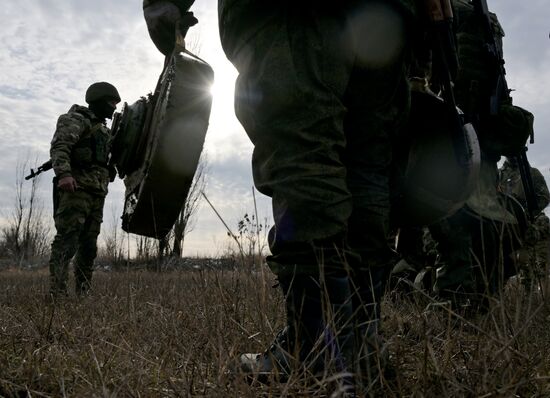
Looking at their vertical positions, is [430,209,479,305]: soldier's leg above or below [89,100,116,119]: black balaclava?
below

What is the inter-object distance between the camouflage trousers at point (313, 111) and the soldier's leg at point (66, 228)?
385cm

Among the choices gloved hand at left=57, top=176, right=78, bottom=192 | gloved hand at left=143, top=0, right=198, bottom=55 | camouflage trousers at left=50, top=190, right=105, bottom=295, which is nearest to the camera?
gloved hand at left=143, top=0, right=198, bottom=55

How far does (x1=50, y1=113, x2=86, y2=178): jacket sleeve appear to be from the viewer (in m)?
4.50

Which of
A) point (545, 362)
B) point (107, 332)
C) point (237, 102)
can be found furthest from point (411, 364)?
point (107, 332)

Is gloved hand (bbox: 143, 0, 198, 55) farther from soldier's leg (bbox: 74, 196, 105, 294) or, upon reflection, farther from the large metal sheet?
soldier's leg (bbox: 74, 196, 105, 294)

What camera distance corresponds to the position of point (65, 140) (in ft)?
15.2

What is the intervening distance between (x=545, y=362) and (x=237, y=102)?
861mm

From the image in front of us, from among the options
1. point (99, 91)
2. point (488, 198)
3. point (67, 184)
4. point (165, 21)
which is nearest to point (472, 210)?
point (488, 198)

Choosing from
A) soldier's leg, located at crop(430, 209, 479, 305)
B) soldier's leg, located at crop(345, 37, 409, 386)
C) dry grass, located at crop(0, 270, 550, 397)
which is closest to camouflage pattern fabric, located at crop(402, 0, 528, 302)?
soldier's leg, located at crop(430, 209, 479, 305)

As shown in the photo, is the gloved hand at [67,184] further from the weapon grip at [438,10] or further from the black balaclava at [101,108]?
the weapon grip at [438,10]

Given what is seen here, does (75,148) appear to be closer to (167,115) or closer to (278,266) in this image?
(167,115)

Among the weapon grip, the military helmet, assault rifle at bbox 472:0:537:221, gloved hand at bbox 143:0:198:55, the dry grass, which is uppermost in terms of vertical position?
the military helmet

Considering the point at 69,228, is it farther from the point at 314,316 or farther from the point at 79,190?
the point at 314,316

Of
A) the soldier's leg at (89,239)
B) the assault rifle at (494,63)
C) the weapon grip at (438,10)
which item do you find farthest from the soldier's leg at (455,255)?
the soldier's leg at (89,239)
